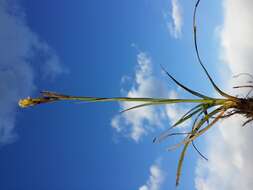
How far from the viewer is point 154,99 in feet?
9.23

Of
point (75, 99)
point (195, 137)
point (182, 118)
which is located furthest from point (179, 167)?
point (75, 99)

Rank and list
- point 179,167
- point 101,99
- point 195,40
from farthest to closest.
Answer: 1. point 195,40
2. point 179,167
3. point 101,99

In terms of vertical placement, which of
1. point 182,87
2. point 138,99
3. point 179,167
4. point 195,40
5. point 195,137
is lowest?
point 179,167

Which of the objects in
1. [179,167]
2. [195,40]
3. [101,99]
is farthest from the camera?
[195,40]

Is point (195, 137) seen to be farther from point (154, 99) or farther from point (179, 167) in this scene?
point (154, 99)

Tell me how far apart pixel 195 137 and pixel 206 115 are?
0.22m

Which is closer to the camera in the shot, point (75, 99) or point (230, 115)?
point (75, 99)

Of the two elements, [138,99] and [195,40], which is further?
[195,40]

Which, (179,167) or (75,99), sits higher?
(75,99)

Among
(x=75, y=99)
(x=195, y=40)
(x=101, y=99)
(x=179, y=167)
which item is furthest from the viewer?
(x=195, y=40)

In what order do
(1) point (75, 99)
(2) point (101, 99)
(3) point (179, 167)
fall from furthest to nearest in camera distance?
1. (3) point (179, 167)
2. (2) point (101, 99)
3. (1) point (75, 99)

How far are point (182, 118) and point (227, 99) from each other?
1.83 feet

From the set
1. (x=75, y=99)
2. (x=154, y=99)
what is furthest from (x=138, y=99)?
(x=75, y=99)

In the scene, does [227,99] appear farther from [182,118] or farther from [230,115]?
[182,118]
